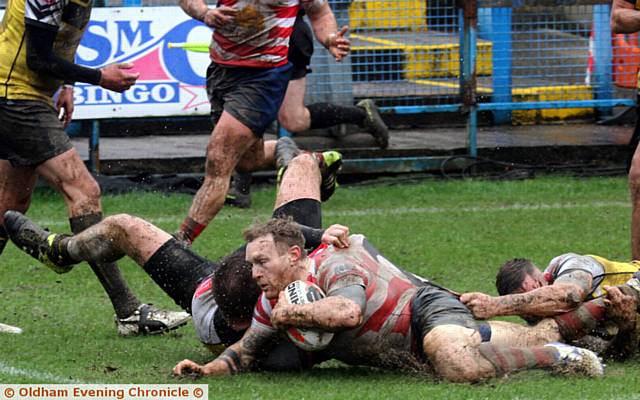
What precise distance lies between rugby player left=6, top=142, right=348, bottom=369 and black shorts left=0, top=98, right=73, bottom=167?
1.21ft

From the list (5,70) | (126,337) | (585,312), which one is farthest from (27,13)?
(585,312)

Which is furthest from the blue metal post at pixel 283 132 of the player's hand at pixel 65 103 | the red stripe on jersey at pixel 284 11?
the player's hand at pixel 65 103

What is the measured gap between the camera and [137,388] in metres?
5.11

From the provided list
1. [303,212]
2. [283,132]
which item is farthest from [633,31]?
[283,132]

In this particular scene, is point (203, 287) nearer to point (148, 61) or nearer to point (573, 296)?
point (573, 296)

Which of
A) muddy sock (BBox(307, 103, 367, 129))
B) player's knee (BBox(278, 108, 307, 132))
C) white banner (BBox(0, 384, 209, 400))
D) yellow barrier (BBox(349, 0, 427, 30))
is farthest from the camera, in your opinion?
yellow barrier (BBox(349, 0, 427, 30))

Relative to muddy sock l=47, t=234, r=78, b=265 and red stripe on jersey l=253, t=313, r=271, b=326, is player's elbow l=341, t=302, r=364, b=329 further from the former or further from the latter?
muddy sock l=47, t=234, r=78, b=265

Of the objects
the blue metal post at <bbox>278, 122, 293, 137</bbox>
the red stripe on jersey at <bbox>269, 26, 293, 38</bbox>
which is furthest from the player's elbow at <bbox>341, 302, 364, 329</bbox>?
the blue metal post at <bbox>278, 122, 293, 137</bbox>

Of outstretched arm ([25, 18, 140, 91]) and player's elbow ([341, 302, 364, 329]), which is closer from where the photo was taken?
player's elbow ([341, 302, 364, 329])

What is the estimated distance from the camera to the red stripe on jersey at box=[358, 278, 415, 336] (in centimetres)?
534

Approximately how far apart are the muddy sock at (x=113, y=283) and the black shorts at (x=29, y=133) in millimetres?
386

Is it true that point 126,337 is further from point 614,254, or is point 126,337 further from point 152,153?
point 152,153

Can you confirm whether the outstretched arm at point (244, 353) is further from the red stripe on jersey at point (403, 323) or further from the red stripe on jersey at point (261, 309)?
the red stripe on jersey at point (403, 323)

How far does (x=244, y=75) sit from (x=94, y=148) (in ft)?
10.4
